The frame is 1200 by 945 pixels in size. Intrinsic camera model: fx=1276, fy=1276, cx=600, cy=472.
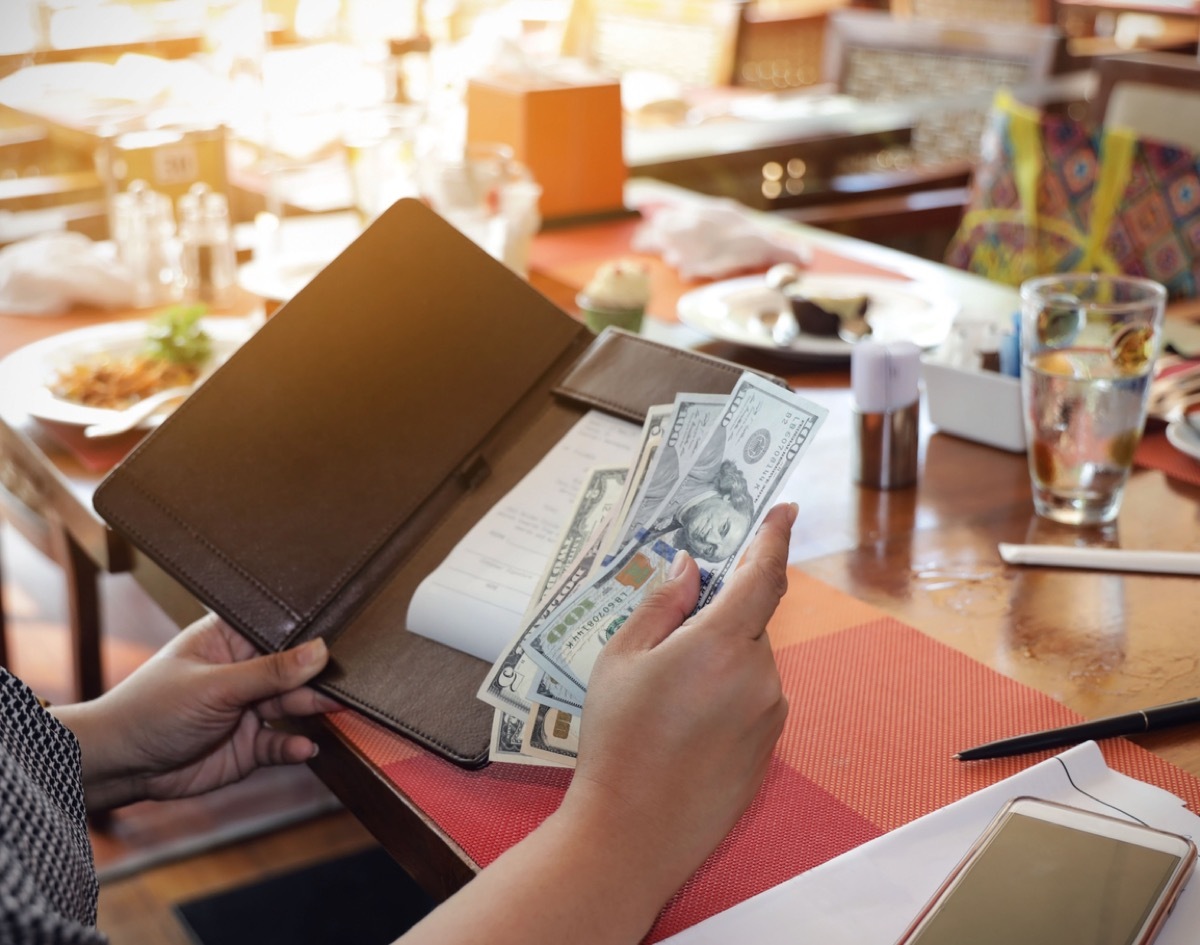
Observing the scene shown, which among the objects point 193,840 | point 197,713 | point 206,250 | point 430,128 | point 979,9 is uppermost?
point 979,9

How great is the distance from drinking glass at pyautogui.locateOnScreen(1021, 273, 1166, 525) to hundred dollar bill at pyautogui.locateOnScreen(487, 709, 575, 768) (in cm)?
56

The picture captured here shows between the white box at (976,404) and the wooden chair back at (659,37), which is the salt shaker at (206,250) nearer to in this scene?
the white box at (976,404)

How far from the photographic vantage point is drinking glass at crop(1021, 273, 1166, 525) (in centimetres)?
106

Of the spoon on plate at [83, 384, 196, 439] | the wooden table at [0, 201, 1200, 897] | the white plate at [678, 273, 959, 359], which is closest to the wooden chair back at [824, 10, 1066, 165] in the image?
the white plate at [678, 273, 959, 359]

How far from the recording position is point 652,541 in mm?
749

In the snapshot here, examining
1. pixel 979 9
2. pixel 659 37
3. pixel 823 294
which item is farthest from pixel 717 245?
pixel 979 9

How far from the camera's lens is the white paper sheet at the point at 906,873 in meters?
0.63

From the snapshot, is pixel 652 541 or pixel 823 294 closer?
pixel 652 541

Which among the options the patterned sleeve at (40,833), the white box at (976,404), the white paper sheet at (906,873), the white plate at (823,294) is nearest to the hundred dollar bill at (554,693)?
the white paper sheet at (906,873)

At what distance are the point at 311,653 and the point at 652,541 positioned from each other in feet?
0.89

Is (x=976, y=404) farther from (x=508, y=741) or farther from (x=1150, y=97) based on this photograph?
(x=1150, y=97)

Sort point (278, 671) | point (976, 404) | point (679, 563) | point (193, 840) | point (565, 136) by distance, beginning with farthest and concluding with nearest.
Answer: point (565, 136) → point (193, 840) → point (976, 404) → point (278, 671) → point (679, 563)

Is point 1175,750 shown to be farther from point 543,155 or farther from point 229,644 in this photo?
point 543,155

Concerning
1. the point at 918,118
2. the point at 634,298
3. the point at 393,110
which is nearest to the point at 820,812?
the point at 634,298
